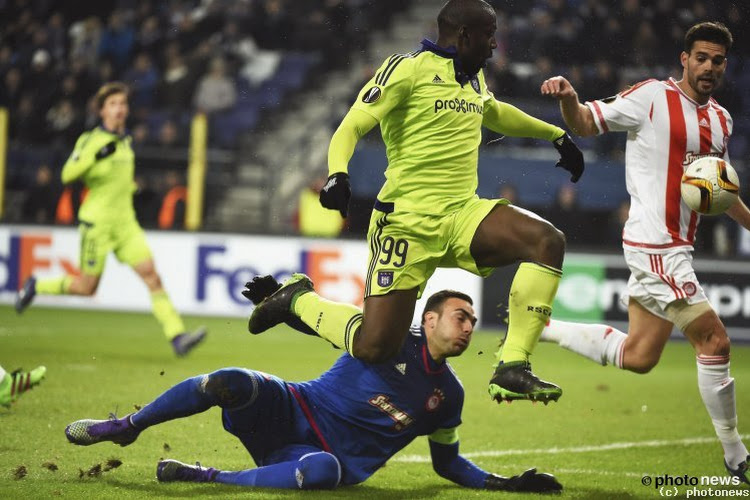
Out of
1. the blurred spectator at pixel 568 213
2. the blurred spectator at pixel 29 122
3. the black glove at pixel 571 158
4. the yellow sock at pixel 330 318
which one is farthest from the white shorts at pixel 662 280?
the blurred spectator at pixel 29 122

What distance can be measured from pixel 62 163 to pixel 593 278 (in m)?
6.76

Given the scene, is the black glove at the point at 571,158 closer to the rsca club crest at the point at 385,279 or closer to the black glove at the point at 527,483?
the rsca club crest at the point at 385,279

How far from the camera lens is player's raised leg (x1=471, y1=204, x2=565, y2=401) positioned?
16.8 ft

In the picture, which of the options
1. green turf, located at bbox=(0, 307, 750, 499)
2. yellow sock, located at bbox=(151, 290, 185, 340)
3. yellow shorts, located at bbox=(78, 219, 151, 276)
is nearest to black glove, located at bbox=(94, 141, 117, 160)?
yellow shorts, located at bbox=(78, 219, 151, 276)

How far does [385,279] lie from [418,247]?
8.4 inches

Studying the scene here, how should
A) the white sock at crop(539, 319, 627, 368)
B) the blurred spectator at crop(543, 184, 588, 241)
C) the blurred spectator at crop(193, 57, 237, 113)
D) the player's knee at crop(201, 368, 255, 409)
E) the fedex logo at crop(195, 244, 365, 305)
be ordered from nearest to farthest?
the player's knee at crop(201, 368, 255, 409)
the white sock at crop(539, 319, 627, 368)
the blurred spectator at crop(543, 184, 588, 241)
the fedex logo at crop(195, 244, 365, 305)
the blurred spectator at crop(193, 57, 237, 113)

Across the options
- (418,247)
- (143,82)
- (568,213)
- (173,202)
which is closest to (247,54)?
(143,82)

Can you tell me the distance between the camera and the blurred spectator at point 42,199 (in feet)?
46.8

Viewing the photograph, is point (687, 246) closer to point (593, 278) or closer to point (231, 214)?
point (593, 278)

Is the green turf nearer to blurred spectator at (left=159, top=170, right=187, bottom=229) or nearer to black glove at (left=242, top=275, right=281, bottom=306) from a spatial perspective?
black glove at (left=242, top=275, right=281, bottom=306)

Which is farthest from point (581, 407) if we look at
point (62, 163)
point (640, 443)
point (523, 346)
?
point (62, 163)

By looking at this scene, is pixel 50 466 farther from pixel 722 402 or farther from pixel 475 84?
pixel 722 402

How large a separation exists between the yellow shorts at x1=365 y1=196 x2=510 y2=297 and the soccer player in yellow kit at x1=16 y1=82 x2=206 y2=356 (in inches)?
201

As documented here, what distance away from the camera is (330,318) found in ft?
18.2
